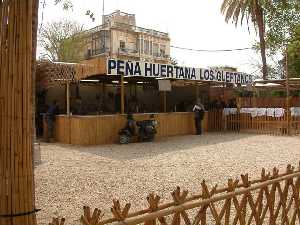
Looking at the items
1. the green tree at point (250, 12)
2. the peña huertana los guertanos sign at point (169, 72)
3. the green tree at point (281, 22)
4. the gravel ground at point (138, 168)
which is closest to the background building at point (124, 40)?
the green tree at point (250, 12)

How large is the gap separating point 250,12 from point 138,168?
2094 centimetres

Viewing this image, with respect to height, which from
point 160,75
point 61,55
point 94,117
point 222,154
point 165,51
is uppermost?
point 165,51

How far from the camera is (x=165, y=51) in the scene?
59.8 m

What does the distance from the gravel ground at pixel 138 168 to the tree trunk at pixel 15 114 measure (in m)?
3.02

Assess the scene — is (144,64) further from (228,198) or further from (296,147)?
A: (228,198)

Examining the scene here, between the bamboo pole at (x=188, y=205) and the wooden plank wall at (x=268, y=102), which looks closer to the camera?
the bamboo pole at (x=188, y=205)

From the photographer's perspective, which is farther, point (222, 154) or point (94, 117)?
point (94, 117)

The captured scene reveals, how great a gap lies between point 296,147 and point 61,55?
24.3 meters

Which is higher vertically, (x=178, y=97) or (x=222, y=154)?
(x=178, y=97)

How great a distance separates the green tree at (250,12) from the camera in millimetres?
26750

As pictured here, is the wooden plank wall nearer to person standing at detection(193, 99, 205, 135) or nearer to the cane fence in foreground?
person standing at detection(193, 99, 205, 135)

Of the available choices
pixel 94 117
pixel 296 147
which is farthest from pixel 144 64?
pixel 296 147

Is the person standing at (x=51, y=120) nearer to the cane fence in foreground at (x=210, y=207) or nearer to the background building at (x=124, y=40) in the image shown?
the cane fence in foreground at (x=210, y=207)

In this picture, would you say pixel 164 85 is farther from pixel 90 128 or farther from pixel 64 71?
pixel 64 71
